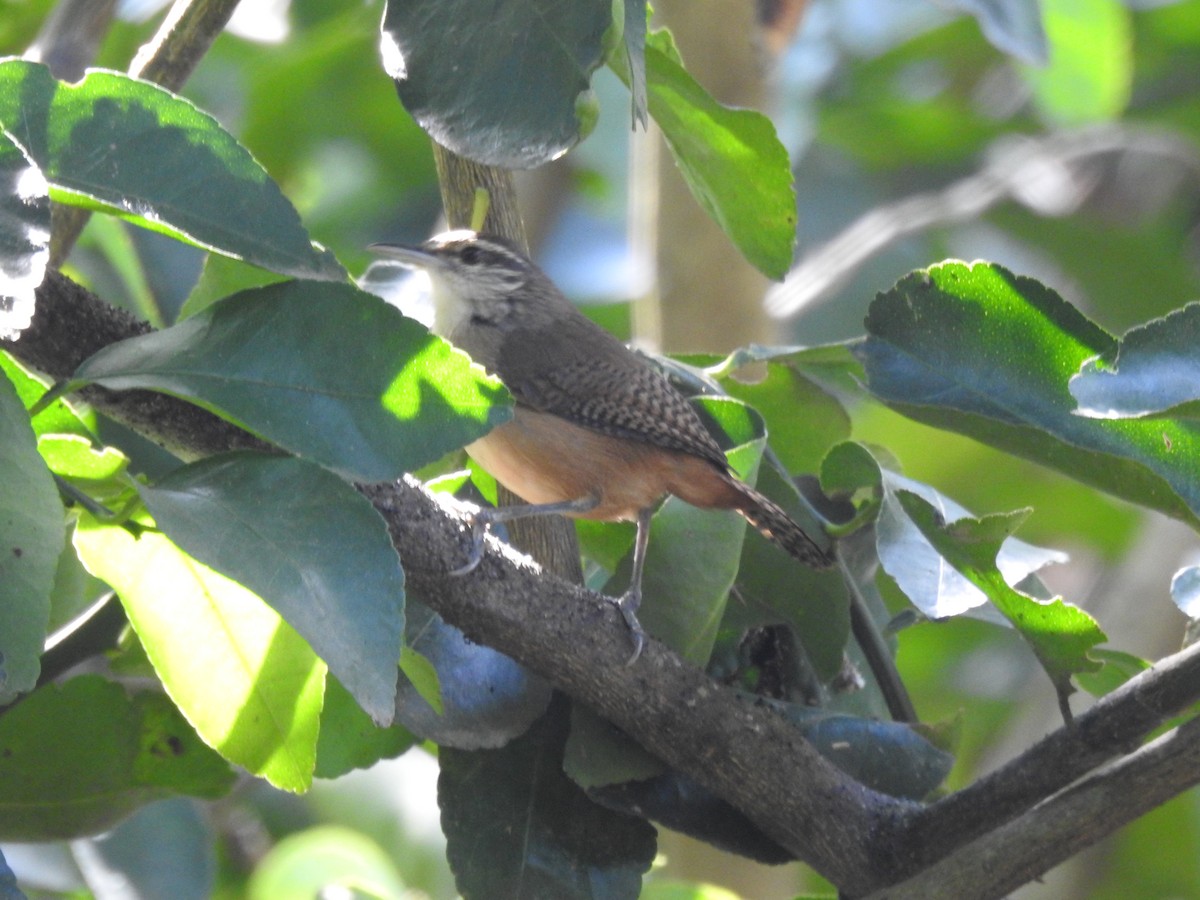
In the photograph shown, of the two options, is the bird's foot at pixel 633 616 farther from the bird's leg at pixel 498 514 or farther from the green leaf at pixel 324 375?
the green leaf at pixel 324 375

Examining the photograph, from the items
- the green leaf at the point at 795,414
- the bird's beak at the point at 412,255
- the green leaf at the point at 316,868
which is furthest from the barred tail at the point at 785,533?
the bird's beak at the point at 412,255

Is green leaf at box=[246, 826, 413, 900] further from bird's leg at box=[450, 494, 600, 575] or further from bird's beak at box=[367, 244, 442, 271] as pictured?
bird's beak at box=[367, 244, 442, 271]

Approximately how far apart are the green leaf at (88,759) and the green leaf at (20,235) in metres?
0.71

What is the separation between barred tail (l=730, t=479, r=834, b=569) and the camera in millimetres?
A: 1683

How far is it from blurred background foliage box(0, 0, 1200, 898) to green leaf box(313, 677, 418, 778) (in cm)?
35

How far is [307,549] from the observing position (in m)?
1.14

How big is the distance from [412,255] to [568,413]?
579 mm

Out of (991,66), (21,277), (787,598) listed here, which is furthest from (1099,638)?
(991,66)

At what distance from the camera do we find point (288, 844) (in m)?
2.85

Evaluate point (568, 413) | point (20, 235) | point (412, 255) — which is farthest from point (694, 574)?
point (412, 255)

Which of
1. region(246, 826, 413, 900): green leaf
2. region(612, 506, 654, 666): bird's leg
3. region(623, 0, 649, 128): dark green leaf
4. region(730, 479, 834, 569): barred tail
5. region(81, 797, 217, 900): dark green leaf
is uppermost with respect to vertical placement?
region(623, 0, 649, 128): dark green leaf

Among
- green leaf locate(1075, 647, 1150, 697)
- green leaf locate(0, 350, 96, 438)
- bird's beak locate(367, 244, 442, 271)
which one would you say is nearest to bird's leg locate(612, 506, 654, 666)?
green leaf locate(1075, 647, 1150, 697)

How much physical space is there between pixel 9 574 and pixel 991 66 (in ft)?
21.5

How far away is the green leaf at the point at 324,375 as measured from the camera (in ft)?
3.87
